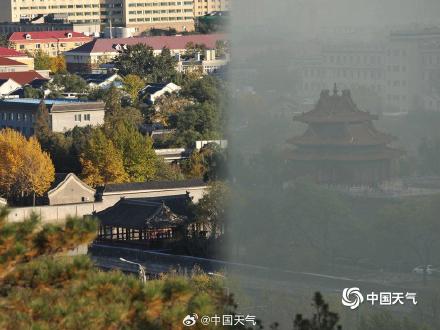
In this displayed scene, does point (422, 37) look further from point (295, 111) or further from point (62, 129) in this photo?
point (62, 129)

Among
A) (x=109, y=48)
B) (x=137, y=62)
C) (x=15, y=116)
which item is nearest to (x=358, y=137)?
(x=15, y=116)

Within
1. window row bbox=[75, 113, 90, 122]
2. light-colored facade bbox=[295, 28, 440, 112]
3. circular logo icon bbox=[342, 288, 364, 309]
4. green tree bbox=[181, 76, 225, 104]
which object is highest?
light-colored facade bbox=[295, 28, 440, 112]

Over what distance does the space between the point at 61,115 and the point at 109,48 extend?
16.6 meters

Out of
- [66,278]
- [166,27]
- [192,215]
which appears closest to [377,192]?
[66,278]

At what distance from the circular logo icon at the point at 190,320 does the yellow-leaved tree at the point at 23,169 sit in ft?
49.0

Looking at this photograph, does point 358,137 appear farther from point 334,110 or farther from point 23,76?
point 23,76

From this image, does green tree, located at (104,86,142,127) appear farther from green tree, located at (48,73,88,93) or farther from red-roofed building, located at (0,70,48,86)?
red-roofed building, located at (0,70,48,86)

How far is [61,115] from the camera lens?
3014cm

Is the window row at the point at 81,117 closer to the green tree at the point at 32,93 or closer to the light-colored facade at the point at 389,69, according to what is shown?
the green tree at the point at 32,93

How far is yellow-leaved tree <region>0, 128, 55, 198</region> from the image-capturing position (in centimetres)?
2411

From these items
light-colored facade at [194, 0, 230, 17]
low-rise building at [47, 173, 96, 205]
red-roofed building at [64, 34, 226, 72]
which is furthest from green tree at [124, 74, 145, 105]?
light-colored facade at [194, 0, 230, 17]

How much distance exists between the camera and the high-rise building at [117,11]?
196ft

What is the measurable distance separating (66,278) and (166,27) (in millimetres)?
50670

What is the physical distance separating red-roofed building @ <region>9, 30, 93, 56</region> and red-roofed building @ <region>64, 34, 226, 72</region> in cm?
326
